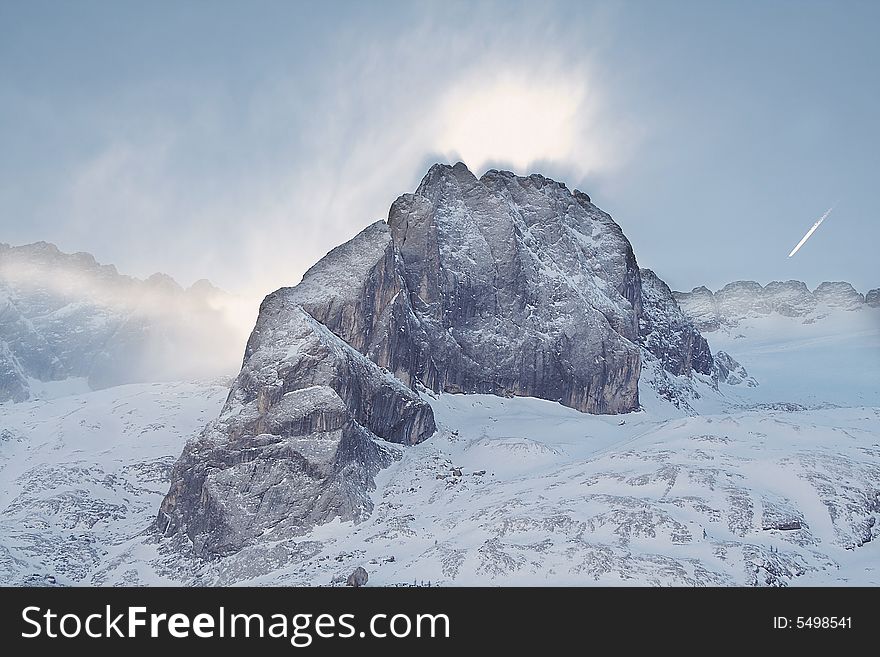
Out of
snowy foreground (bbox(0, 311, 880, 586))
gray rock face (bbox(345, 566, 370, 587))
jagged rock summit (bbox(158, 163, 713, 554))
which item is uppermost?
jagged rock summit (bbox(158, 163, 713, 554))

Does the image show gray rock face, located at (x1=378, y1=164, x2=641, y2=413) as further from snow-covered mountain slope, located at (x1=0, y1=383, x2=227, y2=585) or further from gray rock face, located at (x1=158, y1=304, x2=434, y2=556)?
snow-covered mountain slope, located at (x1=0, y1=383, x2=227, y2=585)

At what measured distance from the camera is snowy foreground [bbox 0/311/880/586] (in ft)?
217

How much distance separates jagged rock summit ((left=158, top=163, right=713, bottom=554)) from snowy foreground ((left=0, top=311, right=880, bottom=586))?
6454 mm

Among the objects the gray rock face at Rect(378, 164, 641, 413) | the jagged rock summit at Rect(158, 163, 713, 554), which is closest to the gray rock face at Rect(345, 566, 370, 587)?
the jagged rock summit at Rect(158, 163, 713, 554)

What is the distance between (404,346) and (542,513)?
69.2 meters

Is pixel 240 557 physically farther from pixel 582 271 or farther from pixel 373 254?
pixel 582 271

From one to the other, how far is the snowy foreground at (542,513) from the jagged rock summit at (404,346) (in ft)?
21.2

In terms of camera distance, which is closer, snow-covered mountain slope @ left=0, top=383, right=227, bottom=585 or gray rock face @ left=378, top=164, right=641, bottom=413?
snow-covered mountain slope @ left=0, top=383, right=227, bottom=585

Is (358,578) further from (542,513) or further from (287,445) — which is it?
(287,445)

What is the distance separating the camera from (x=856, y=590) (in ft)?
72.9

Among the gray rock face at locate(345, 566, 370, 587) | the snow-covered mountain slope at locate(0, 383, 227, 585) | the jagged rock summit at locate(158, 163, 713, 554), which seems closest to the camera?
the gray rock face at locate(345, 566, 370, 587)

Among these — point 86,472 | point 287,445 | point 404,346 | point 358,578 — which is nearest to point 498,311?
point 404,346

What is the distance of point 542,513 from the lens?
253ft

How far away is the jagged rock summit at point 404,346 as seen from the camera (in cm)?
9462
